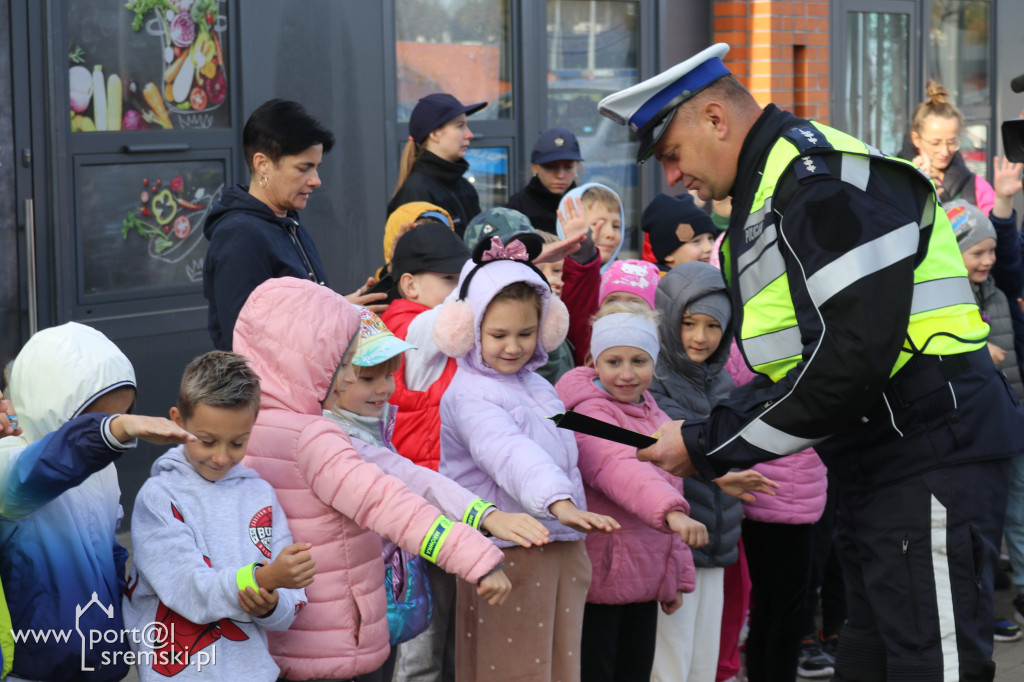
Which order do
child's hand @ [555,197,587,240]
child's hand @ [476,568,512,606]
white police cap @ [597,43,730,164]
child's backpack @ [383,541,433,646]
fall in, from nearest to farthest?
child's hand @ [476,568,512,606]
white police cap @ [597,43,730,164]
child's backpack @ [383,541,433,646]
child's hand @ [555,197,587,240]

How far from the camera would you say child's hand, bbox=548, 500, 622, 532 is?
3.51 metres

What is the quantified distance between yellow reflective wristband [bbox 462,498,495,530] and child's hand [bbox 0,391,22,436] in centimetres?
119

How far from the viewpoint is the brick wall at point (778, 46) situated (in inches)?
392

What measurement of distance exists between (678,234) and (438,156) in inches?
47.8

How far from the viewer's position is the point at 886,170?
126 inches

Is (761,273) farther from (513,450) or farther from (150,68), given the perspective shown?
(150,68)

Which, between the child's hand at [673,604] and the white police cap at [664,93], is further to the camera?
the child's hand at [673,604]

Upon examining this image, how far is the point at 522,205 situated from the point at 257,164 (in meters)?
2.30

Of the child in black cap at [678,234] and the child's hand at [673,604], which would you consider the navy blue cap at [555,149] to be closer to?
the child in black cap at [678,234]

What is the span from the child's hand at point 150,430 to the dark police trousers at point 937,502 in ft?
5.46

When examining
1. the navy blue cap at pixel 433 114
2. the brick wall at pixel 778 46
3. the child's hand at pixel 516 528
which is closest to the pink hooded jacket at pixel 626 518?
the child's hand at pixel 516 528

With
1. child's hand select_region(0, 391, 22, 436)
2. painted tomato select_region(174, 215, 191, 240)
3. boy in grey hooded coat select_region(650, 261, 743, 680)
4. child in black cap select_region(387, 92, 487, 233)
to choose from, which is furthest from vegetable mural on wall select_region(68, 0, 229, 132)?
child's hand select_region(0, 391, 22, 436)

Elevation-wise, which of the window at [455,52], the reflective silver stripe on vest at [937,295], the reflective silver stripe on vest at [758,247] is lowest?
the reflective silver stripe on vest at [937,295]

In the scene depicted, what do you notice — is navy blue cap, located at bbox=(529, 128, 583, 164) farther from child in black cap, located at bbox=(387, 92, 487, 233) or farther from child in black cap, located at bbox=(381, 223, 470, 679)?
child in black cap, located at bbox=(381, 223, 470, 679)
